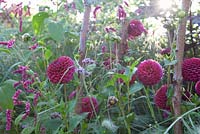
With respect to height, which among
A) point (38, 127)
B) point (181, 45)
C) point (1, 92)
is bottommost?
point (38, 127)

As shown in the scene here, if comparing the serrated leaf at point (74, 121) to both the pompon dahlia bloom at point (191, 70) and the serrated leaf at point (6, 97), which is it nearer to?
the serrated leaf at point (6, 97)

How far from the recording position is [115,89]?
101 centimetres

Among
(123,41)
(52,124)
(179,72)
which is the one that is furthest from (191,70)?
(52,124)

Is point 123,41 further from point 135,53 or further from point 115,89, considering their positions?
point 135,53

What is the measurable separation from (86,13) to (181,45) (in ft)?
0.95

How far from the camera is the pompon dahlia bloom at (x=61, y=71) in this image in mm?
965

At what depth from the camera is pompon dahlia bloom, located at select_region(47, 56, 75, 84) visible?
38.0 inches

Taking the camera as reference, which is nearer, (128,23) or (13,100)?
(13,100)

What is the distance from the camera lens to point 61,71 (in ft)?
3.21

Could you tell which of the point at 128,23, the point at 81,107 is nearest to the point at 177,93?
the point at 81,107

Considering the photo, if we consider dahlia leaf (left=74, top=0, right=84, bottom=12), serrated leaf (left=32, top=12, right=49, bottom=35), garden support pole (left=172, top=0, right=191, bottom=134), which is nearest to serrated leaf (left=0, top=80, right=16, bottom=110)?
serrated leaf (left=32, top=12, right=49, bottom=35)

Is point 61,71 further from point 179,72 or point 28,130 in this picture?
point 179,72

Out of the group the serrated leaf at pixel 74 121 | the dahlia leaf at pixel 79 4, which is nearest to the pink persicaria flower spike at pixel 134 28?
the dahlia leaf at pixel 79 4

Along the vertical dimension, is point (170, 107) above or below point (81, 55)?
below
